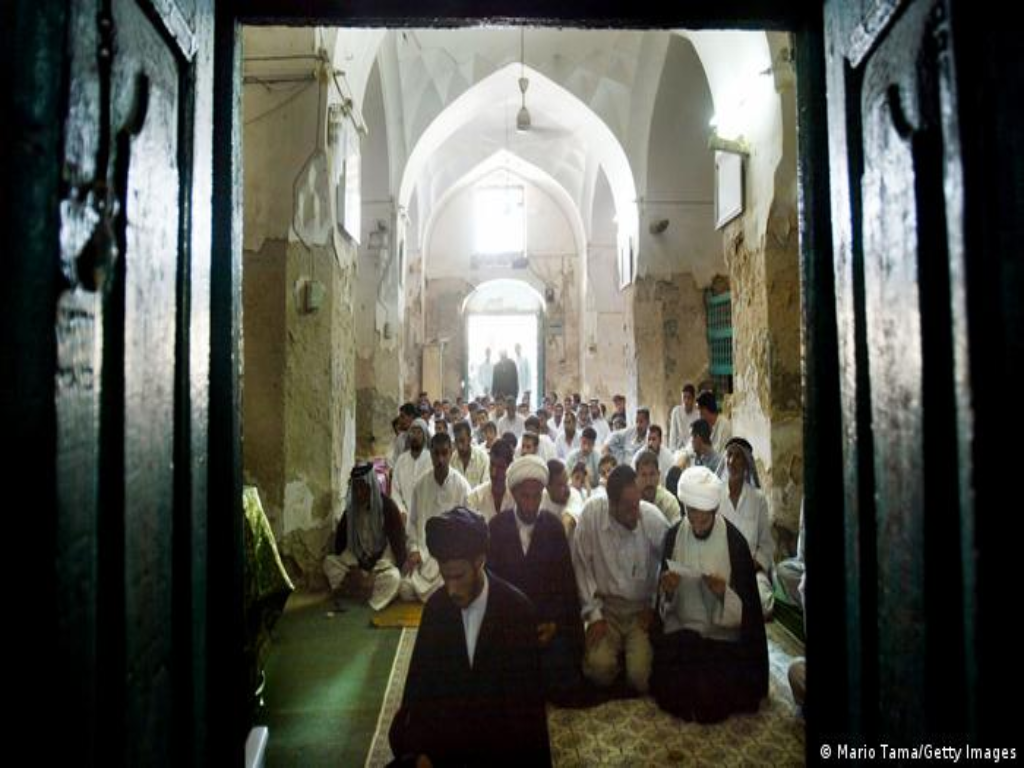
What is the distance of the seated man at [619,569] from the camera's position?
3.77m

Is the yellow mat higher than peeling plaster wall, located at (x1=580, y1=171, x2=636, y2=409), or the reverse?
peeling plaster wall, located at (x1=580, y1=171, x2=636, y2=409)

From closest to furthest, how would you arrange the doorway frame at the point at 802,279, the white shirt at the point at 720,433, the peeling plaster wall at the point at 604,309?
the doorway frame at the point at 802,279
the white shirt at the point at 720,433
the peeling plaster wall at the point at 604,309

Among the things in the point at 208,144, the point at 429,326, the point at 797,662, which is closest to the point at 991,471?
the point at 208,144

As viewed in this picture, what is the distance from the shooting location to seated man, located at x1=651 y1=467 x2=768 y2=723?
345cm

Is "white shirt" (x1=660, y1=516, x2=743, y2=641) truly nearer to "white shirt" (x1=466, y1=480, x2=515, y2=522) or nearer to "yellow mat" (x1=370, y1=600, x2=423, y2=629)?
"white shirt" (x1=466, y1=480, x2=515, y2=522)

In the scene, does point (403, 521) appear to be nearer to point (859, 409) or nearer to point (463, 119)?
point (859, 409)

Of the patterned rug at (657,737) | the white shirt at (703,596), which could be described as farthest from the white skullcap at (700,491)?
the patterned rug at (657,737)

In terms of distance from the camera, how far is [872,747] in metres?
1.16

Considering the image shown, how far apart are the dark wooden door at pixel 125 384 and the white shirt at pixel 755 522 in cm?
432

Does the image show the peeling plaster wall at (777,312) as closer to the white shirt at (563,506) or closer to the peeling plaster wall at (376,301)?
the white shirt at (563,506)

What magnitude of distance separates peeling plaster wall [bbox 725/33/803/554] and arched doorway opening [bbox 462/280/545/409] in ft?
37.3

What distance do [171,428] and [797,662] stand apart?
3295 mm

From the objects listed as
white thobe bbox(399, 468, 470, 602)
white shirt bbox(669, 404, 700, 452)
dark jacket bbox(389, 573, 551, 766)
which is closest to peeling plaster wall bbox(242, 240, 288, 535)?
white thobe bbox(399, 468, 470, 602)

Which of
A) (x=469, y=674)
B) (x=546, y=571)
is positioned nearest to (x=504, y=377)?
(x=546, y=571)
